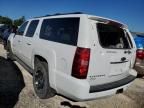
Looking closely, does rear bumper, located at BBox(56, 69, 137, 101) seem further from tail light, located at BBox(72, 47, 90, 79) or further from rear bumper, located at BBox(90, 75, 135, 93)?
tail light, located at BBox(72, 47, 90, 79)

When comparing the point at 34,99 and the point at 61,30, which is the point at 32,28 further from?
the point at 34,99

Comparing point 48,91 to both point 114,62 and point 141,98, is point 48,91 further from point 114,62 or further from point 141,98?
point 141,98

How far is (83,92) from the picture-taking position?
4.11 meters

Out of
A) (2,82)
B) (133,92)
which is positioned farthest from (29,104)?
(133,92)

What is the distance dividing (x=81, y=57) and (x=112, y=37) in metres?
1.07

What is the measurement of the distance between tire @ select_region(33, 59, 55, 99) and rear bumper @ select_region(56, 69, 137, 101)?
21.7 inches

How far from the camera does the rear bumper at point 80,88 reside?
13.5ft

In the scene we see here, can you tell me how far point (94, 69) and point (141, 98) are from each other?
2575mm

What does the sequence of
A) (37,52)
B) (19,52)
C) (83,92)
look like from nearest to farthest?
(83,92) → (37,52) → (19,52)

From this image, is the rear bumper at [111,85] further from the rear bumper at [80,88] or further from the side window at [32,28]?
the side window at [32,28]

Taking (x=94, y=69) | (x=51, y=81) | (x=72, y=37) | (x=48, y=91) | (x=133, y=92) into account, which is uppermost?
(x=72, y=37)

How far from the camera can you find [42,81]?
212 inches

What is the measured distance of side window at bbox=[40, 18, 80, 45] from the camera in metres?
4.40

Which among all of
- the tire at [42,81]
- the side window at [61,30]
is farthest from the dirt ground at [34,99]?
the side window at [61,30]
